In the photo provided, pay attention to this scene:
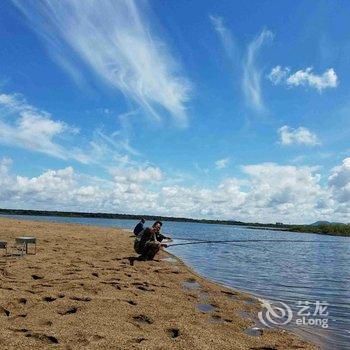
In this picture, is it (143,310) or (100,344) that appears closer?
(100,344)

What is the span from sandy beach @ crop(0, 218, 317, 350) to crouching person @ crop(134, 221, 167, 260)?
488cm

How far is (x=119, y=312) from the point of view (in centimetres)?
1073

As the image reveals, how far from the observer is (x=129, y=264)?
2033 centimetres

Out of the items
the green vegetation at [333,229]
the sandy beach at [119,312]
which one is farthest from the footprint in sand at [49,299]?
the green vegetation at [333,229]

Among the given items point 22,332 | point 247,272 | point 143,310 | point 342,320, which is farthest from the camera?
point 247,272

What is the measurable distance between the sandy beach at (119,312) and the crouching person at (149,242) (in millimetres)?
4881

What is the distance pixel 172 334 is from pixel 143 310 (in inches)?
76.4

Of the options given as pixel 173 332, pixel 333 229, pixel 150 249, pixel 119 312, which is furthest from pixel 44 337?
pixel 333 229

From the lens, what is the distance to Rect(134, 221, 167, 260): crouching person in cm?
2244

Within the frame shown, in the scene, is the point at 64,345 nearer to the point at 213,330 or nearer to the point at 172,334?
the point at 172,334

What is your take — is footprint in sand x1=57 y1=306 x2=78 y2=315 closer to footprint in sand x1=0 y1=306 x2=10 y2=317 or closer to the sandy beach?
the sandy beach

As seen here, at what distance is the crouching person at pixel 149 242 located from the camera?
22438 mm

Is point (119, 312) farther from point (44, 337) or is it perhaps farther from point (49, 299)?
point (44, 337)

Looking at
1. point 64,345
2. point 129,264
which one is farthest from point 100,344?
point 129,264
